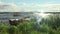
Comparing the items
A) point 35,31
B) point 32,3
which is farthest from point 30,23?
point 32,3

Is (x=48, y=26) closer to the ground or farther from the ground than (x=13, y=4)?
closer to the ground

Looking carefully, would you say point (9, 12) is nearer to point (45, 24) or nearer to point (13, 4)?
point (13, 4)

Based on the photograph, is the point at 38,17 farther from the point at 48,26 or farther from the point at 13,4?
the point at 13,4

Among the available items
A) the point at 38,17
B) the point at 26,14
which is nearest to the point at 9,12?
the point at 26,14

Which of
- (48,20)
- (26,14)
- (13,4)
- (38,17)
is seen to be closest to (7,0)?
(13,4)

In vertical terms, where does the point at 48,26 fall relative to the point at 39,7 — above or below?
below

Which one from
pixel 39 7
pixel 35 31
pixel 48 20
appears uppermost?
pixel 39 7
